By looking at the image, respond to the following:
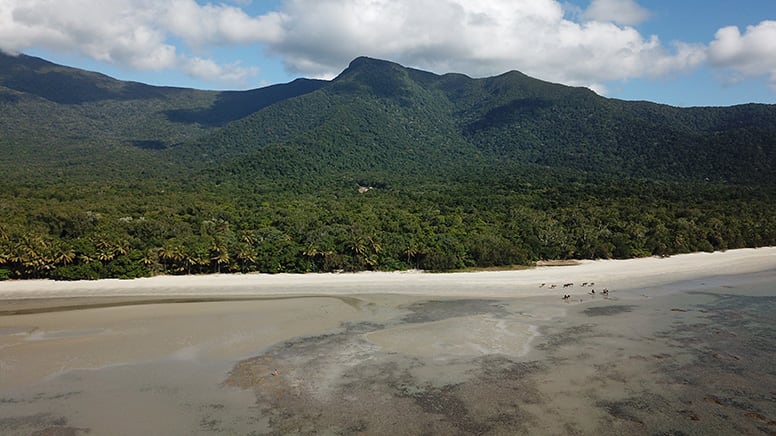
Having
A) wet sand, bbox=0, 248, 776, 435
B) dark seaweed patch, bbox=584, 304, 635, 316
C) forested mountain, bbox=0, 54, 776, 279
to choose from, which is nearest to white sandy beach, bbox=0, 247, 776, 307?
wet sand, bbox=0, 248, 776, 435

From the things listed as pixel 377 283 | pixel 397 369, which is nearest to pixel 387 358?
pixel 397 369

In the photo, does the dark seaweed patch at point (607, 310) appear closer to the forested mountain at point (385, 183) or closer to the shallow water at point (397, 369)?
the shallow water at point (397, 369)

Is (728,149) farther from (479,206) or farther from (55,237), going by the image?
(55,237)

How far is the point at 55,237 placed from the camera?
160 ft


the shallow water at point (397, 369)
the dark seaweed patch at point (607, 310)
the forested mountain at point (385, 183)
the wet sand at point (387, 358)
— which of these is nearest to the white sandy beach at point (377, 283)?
the wet sand at point (387, 358)

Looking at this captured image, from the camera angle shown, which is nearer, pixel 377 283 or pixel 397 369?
pixel 397 369

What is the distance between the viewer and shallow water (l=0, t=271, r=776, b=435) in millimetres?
20406

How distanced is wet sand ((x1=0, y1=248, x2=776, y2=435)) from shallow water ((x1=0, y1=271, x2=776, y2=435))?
111mm

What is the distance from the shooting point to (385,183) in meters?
103

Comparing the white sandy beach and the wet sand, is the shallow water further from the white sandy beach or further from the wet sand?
the white sandy beach

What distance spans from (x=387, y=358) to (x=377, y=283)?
1862 cm

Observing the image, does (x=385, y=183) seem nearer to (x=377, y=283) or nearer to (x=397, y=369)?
(x=377, y=283)

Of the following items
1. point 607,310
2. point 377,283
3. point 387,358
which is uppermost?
point 377,283

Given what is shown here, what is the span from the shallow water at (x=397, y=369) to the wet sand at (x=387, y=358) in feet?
0.37
